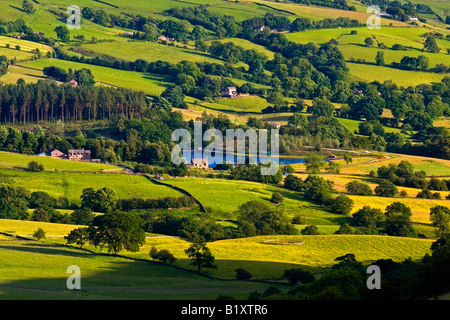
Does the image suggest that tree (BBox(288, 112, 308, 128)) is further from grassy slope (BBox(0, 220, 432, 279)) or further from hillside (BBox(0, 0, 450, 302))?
grassy slope (BBox(0, 220, 432, 279))

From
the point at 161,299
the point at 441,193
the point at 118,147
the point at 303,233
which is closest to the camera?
the point at 161,299

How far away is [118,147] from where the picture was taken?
408 feet

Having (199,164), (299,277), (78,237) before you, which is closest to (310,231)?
(78,237)

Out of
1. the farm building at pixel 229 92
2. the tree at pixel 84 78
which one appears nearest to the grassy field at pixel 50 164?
the tree at pixel 84 78

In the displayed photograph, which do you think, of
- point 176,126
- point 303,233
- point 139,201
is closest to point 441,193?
point 303,233

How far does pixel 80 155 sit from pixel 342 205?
42059 millimetres

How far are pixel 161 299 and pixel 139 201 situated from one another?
146ft

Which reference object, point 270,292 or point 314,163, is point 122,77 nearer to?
point 314,163

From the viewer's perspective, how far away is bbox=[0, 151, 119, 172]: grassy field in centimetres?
10906

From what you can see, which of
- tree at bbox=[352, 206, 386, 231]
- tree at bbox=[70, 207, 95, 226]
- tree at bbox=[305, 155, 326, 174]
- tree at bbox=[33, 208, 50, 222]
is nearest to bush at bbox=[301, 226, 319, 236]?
tree at bbox=[352, 206, 386, 231]

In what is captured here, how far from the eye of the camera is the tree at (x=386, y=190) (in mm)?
106500

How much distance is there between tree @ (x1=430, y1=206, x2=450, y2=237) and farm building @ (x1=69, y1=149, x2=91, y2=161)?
168 ft

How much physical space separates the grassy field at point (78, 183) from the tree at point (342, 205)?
722 inches
